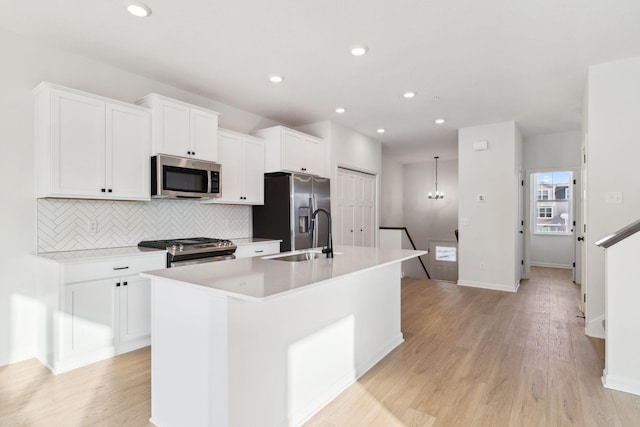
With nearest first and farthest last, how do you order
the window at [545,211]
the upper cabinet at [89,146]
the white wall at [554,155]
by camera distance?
1. the upper cabinet at [89,146]
2. the white wall at [554,155]
3. the window at [545,211]

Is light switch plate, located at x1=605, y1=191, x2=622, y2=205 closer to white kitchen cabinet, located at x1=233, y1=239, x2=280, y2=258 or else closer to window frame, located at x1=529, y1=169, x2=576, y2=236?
white kitchen cabinet, located at x1=233, y1=239, x2=280, y2=258

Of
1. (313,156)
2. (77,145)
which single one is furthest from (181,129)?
(313,156)

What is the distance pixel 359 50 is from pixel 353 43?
120 millimetres

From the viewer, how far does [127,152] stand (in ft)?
10.3

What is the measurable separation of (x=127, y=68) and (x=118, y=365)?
2657 millimetres

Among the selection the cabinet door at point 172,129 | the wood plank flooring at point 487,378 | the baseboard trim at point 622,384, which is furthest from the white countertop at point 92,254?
the baseboard trim at point 622,384

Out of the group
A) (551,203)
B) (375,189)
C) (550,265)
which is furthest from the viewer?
(551,203)

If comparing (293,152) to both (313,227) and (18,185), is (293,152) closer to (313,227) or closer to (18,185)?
(313,227)

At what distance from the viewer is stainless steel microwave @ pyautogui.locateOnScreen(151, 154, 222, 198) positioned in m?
3.28

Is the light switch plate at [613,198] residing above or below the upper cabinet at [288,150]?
below

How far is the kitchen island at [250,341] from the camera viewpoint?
1.62m

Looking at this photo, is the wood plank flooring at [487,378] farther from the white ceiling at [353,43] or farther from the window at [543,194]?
the window at [543,194]

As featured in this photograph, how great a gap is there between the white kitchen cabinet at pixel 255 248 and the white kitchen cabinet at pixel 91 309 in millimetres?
981

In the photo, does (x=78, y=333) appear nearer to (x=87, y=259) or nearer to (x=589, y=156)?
(x=87, y=259)
